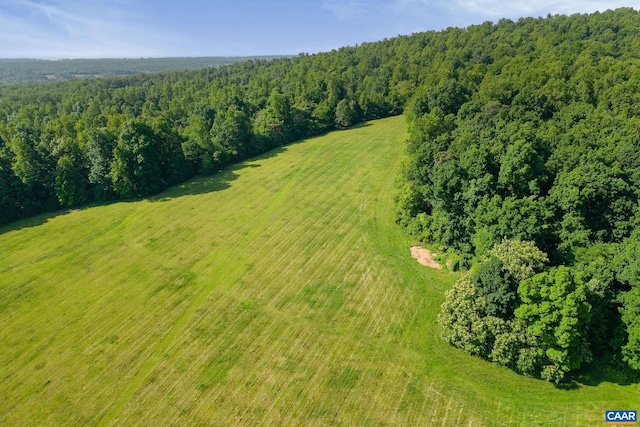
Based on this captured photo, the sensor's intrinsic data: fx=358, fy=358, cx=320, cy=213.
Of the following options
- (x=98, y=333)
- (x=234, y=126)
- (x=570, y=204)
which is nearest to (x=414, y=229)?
(x=570, y=204)

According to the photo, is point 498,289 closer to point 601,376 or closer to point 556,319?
point 556,319

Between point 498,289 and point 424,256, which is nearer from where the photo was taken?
point 498,289

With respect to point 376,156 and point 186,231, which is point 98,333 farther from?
point 376,156

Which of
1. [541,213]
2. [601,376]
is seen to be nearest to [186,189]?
[541,213]

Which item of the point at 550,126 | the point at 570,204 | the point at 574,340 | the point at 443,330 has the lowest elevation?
the point at 443,330

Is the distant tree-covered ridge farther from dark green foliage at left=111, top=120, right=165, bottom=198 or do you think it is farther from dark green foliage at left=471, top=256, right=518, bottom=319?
dark green foliage at left=111, top=120, right=165, bottom=198

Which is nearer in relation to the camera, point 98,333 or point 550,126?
point 98,333

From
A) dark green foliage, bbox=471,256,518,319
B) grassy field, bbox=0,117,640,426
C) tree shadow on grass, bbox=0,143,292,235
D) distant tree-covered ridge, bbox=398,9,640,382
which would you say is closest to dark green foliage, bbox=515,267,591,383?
distant tree-covered ridge, bbox=398,9,640,382

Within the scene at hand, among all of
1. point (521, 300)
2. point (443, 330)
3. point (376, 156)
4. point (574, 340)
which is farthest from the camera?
point (376, 156)
